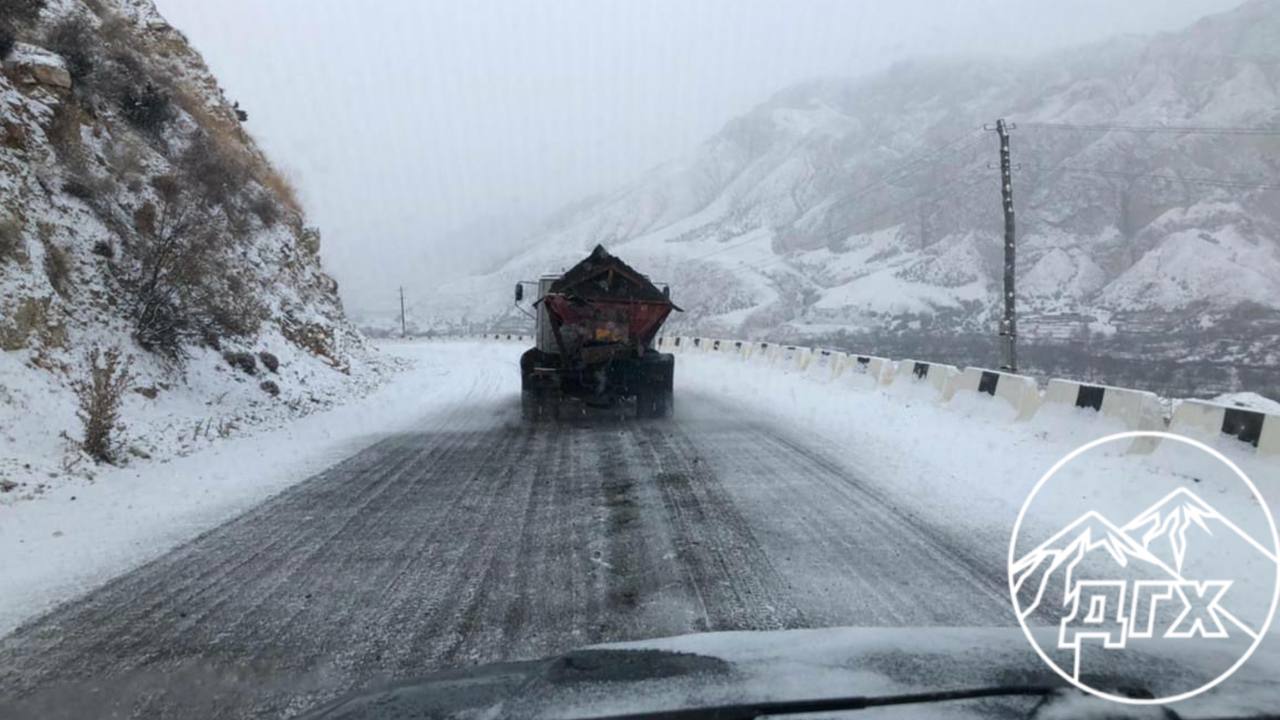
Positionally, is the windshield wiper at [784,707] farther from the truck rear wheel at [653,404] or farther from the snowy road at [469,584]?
the truck rear wheel at [653,404]

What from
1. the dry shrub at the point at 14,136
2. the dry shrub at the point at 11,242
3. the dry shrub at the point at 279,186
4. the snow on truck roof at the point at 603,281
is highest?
the dry shrub at the point at 279,186

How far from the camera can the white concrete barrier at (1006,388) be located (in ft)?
36.8

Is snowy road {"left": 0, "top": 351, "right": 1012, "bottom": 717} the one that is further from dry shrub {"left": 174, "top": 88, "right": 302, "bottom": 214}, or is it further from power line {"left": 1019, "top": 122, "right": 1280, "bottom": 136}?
power line {"left": 1019, "top": 122, "right": 1280, "bottom": 136}

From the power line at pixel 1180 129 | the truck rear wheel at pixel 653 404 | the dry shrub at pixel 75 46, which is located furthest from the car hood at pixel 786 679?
the power line at pixel 1180 129

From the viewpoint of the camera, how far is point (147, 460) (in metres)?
9.50

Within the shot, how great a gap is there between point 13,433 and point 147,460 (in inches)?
55.2

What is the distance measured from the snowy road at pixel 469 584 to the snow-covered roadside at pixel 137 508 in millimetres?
345

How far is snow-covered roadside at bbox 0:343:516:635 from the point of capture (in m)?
5.39

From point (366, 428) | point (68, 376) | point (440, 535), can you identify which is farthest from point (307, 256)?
point (440, 535)

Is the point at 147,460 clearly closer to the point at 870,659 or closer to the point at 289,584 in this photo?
the point at 289,584

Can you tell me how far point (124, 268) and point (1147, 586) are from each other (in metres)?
14.8

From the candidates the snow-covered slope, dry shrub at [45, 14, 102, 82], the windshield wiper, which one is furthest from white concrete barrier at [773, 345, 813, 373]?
the windshield wiper

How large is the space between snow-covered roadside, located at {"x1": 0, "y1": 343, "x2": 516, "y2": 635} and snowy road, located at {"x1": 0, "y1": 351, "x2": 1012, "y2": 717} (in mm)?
345

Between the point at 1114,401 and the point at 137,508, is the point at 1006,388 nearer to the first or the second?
the point at 1114,401
